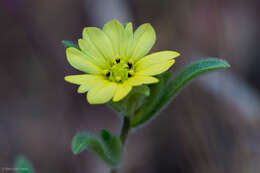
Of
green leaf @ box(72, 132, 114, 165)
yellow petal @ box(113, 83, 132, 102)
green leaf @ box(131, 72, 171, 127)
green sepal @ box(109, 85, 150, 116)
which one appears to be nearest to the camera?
yellow petal @ box(113, 83, 132, 102)

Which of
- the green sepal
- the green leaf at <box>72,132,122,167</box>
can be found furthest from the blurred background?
the green sepal

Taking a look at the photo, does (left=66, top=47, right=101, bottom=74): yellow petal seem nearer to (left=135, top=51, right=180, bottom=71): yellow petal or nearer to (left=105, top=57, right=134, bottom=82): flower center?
(left=105, top=57, right=134, bottom=82): flower center

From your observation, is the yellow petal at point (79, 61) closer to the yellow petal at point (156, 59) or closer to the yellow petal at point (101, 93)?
the yellow petal at point (101, 93)

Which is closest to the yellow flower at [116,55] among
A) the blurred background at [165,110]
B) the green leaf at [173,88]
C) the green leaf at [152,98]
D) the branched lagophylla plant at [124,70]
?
the branched lagophylla plant at [124,70]

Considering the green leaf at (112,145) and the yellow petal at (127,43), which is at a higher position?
the yellow petal at (127,43)

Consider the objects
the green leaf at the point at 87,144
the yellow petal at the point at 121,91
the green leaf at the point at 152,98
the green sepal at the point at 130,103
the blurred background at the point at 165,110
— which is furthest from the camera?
the blurred background at the point at 165,110

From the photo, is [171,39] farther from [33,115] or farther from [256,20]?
[33,115]
